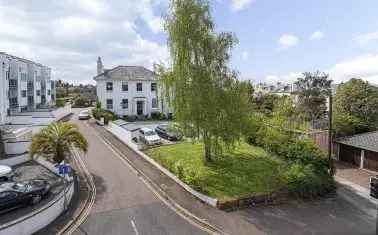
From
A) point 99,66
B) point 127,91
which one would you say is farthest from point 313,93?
point 99,66

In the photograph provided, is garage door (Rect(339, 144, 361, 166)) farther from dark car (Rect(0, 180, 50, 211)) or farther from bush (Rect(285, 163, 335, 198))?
dark car (Rect(0, 180, 50, 211))

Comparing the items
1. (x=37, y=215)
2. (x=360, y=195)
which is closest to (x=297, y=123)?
(x=360, y=195)

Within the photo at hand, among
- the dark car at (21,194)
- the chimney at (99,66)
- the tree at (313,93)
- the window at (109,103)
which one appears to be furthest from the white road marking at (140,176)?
the tree at (313,93)

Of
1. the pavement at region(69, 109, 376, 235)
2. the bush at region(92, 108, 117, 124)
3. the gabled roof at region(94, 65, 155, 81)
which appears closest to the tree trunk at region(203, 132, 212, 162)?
the pavement at region(69, 109, 376, 235)

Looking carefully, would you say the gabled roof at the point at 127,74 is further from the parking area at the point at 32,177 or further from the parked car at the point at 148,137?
the parking area at the point at 32,177

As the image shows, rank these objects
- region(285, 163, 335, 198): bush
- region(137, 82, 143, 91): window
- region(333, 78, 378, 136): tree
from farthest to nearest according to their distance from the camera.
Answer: region(137, 82, 143, 91): window < region(333, 78, 378, 136): tree < region(285, 163, 335, 198): bush

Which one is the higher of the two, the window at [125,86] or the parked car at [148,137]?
the window at [125,86]

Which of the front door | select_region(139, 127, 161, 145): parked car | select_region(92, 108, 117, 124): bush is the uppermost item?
the front door

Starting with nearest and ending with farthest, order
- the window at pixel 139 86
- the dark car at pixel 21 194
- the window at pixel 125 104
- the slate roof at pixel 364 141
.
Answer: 1. the dark car at pixel 21 194
2. the slate roof at pixel 364 141
3. the window at pixel 125 104
4. the window at pixel 139 86
